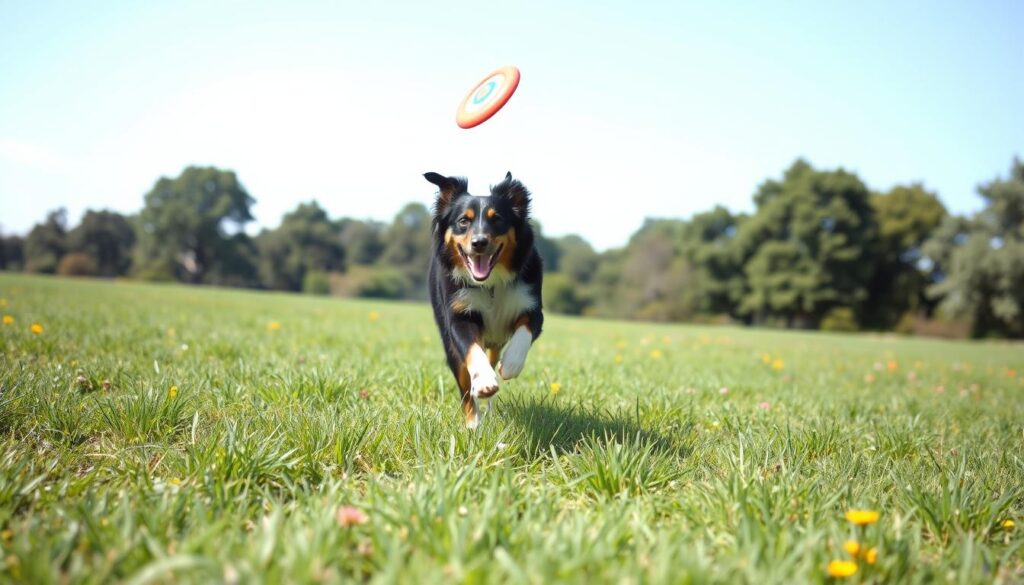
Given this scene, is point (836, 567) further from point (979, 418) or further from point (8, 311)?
point (8, 311)

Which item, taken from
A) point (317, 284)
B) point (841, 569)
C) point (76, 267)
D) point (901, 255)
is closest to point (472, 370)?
point (841, 569)

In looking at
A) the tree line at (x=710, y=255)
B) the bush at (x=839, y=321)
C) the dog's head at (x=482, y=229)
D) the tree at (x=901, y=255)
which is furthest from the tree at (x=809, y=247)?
the dog's head at (x=482, y=229)

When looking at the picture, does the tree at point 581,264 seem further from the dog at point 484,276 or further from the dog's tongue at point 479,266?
the dog's tongue at point 479,266

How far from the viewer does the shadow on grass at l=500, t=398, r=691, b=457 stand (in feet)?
9.11

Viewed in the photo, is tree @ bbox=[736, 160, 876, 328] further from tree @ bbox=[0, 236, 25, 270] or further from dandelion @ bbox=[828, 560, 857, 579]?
tree @ bbox=[0, 236, 25, 270]

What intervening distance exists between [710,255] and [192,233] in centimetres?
5525

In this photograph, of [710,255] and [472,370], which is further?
[710,255]

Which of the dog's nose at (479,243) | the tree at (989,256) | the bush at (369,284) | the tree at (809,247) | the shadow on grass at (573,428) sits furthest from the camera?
the bush at (369,284)

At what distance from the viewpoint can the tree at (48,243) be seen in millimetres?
55562

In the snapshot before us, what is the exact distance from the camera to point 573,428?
305cm

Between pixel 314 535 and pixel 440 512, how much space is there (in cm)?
41

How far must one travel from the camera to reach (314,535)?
4.93 ft

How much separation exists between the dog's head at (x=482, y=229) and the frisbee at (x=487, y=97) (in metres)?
0.44

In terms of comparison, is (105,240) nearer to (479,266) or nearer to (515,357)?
(479,266)
